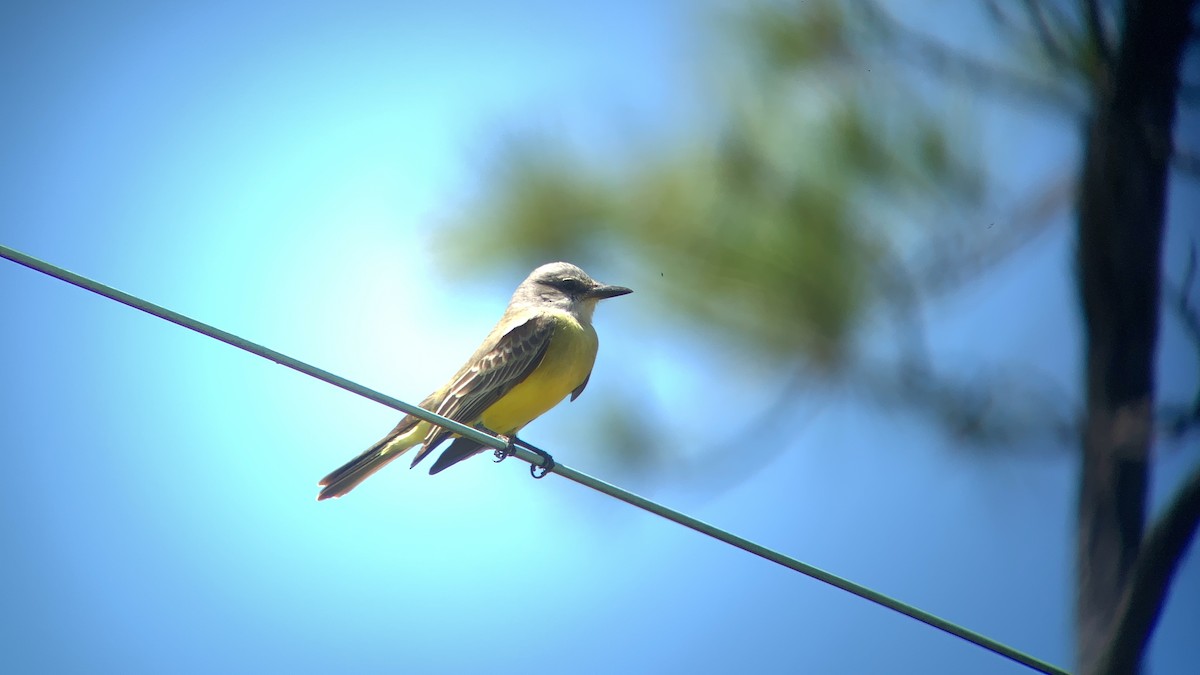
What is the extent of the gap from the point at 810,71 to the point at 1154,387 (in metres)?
1.67

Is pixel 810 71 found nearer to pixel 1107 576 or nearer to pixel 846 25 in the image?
Result: pixel 846 25

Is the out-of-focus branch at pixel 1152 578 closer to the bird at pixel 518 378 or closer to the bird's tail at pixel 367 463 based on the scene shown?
the bird at pixel 518 378

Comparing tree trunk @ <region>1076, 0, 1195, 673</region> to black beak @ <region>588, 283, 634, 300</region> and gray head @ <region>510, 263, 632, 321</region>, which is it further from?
gray head @ <region>510, 263, 632, 321</region>

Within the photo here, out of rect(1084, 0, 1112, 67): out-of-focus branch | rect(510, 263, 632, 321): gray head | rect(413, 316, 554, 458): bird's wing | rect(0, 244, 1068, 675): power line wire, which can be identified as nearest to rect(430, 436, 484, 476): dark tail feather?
rect(413, 316, 554, 458): bird's wing

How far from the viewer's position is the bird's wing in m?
4.90

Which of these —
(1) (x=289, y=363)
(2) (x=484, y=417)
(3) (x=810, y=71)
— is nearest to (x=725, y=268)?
(3) (x=810, y=71)

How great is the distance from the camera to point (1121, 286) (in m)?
4.03

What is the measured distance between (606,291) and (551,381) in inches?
18.0

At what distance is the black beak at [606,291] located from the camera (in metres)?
4.77

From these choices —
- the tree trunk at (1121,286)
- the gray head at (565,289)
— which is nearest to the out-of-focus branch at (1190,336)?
the tree trunk at (1121,286)

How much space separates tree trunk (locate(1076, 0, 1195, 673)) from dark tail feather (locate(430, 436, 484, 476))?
92.5 inches

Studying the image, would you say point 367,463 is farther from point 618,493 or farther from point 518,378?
point 618,493

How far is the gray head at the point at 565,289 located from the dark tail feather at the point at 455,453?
81cm

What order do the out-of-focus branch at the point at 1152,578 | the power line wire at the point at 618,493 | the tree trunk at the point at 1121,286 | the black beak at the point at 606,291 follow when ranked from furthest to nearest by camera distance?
the black beak at the point at 606,291, the tree trunk at the point at 1121,286, the out-of-focus branch at the point at 1152,578, the power line wire at the point at 618,493
